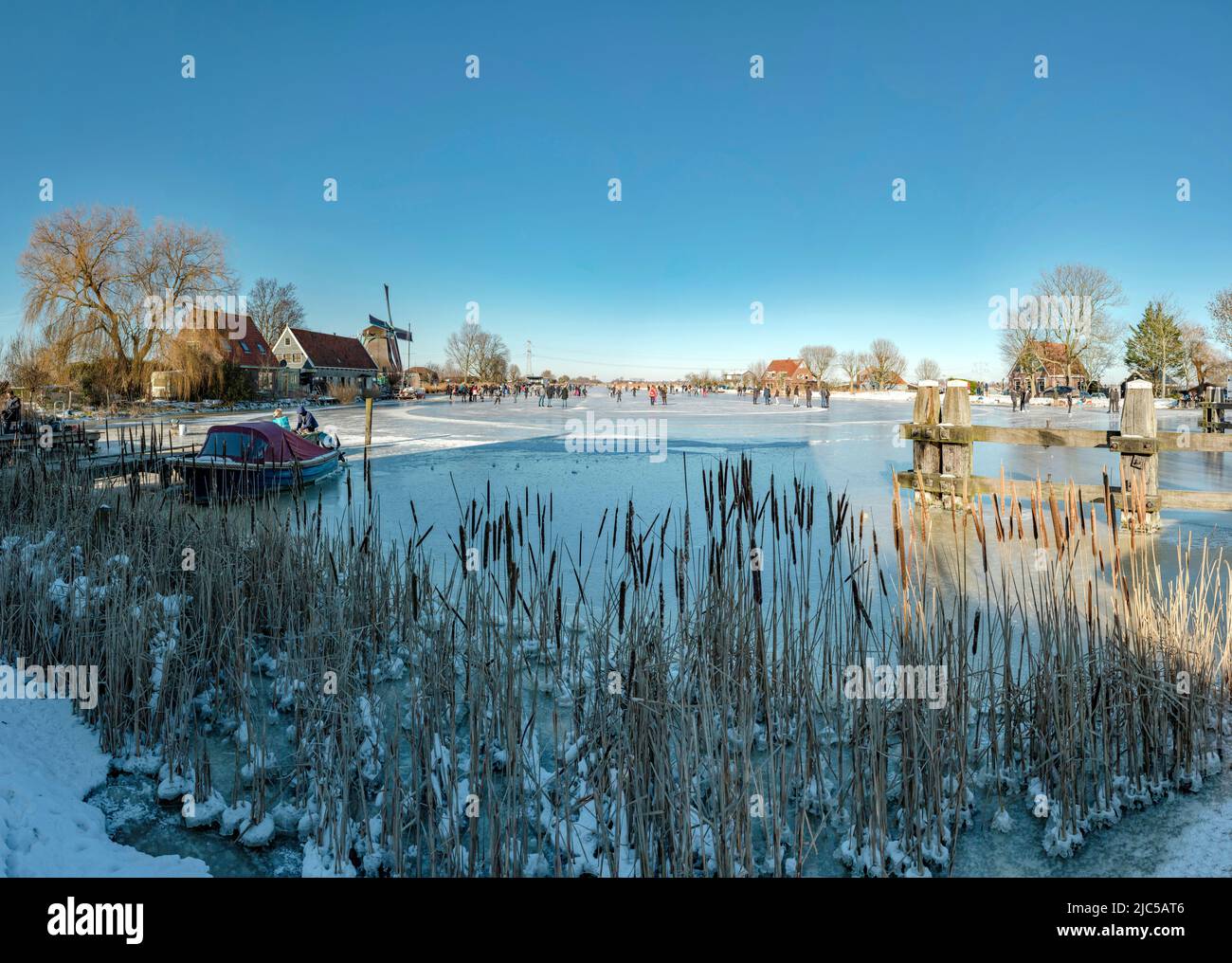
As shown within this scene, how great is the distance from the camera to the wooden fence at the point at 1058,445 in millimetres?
6930

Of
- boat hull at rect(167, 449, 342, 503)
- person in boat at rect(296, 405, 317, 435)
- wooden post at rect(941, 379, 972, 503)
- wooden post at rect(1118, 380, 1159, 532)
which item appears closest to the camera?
wooden post at rect(1118, 380, 1159, 532)

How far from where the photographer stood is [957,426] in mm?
8953

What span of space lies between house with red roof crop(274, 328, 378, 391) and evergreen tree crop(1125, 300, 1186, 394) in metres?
61.7

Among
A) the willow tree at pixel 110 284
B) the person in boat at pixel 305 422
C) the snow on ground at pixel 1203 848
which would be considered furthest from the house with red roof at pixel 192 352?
the snow on ground at pixel 1203 848

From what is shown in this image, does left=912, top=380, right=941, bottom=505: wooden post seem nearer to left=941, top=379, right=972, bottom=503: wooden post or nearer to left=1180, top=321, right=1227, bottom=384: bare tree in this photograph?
left=941, top=379, right=972, bottom=503: wooden post

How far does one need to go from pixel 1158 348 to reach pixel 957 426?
58582 mm

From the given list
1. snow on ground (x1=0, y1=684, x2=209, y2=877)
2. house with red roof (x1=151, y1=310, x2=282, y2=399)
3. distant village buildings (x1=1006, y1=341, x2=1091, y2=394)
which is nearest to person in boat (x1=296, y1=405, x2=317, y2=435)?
snow on ground (x1=0, y1=684, x2=209, y2=877)

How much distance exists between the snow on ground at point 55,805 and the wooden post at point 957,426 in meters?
8.64

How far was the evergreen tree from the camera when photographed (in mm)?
52438

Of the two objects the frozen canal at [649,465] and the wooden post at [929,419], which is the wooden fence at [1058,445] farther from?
the frozen canal at [649,465]

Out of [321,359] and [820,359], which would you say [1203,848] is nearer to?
[321,359]

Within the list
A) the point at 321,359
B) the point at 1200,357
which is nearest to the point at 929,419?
the point at 1200,357

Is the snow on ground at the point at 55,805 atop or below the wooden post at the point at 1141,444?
below
